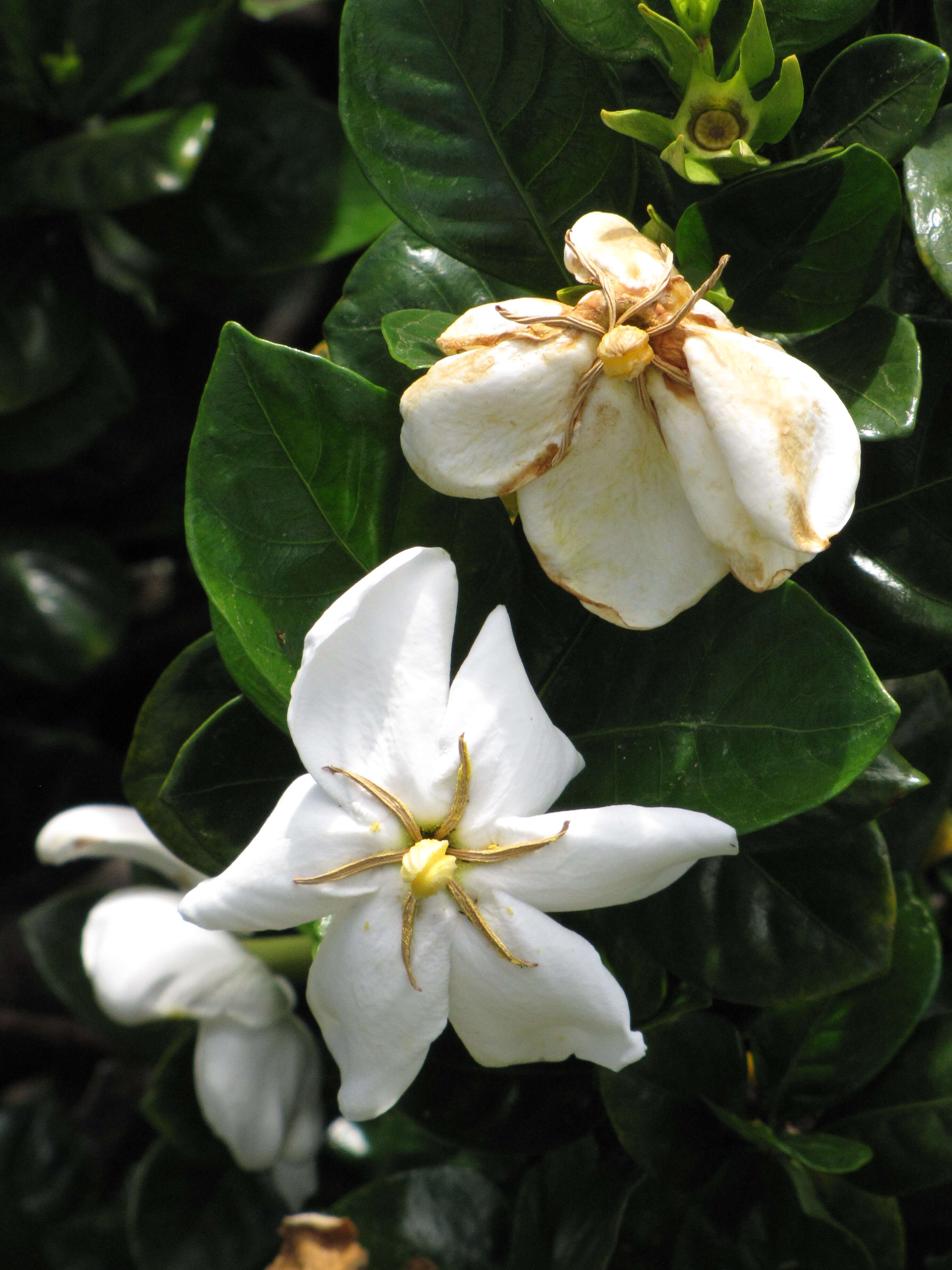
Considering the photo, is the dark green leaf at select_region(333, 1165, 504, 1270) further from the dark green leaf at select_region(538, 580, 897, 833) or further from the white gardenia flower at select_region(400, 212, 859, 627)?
the white gardenia flower at select_region(400, 212, 859, 627)

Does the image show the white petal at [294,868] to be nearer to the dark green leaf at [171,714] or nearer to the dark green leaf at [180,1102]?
the dark green leaf at [171,714]

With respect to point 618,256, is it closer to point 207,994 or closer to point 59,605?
point 207,994

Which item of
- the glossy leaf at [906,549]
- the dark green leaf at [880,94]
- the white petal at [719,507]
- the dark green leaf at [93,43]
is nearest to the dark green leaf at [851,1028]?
the glossy leaf at [906,549]

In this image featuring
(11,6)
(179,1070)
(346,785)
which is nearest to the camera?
(346,785)

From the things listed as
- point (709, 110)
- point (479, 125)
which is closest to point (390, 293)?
point (479, 125)

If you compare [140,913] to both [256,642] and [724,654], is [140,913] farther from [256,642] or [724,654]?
[724,654]

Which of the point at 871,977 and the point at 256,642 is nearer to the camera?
the point at 256,642

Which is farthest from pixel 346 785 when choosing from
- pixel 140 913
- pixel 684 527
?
pixel 140 913
